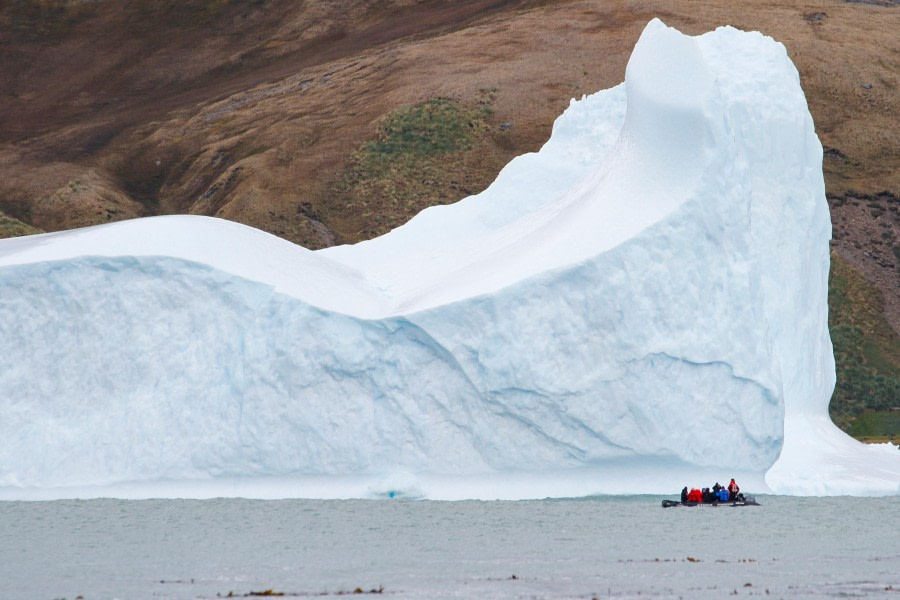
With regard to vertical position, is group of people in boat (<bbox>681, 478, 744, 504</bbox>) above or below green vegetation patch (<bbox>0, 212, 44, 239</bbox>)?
below

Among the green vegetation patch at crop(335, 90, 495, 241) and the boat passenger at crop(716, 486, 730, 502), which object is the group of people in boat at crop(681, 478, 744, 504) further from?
the green vegetation patch at crop(335, 90, 495, 241)

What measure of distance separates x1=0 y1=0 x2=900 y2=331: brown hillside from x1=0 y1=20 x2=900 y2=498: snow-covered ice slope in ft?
113

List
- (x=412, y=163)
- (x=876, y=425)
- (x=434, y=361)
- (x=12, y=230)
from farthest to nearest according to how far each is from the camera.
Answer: (x=412, y=163) → (x=876, y=425) → (x=12, y=230) → (x=434, y=361)

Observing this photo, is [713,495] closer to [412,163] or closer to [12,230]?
[12,230]

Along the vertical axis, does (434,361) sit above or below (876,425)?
Result: below

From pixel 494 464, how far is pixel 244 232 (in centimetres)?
654

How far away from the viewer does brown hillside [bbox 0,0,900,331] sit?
200 ft

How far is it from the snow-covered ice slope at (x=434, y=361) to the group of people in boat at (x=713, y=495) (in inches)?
14.4

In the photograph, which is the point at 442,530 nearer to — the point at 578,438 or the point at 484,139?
the point at 578,438

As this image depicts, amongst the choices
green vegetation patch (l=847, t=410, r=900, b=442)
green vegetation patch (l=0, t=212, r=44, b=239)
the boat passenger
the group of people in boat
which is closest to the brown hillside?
green vegetation patch (l=847, t=410, r=900, b=442)

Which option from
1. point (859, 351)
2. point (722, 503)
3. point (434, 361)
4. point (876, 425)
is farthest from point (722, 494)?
point (859, 351)

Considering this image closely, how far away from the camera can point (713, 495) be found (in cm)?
2150

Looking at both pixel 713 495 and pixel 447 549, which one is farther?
pixel 713 495

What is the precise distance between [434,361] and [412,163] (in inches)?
1640
